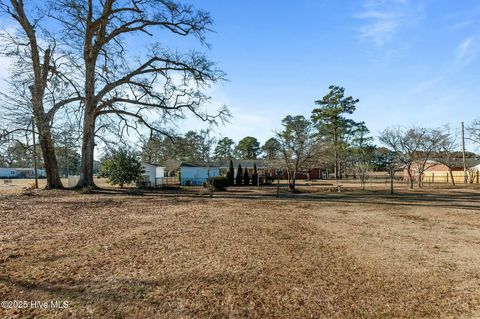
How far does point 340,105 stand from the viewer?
50.1 m

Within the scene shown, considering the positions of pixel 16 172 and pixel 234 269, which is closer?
pixel 234 269

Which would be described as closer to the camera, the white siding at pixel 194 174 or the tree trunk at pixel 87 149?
the tree trunk at pixel 87 149

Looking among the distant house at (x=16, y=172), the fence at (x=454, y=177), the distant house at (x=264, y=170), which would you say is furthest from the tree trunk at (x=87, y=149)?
the distant house at (x=16, y=172)

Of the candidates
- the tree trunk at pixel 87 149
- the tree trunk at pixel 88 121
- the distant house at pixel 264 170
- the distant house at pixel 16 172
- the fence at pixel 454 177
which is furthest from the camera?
the distant house at pixel 16 172

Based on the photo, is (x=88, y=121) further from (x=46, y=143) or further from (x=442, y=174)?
(x=442, y=174)

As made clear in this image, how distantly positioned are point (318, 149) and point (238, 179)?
13.0 meters

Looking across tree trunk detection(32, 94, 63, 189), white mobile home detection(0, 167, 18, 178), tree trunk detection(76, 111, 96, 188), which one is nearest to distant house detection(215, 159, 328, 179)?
tree trunk detection(76, 111, 96, 188)

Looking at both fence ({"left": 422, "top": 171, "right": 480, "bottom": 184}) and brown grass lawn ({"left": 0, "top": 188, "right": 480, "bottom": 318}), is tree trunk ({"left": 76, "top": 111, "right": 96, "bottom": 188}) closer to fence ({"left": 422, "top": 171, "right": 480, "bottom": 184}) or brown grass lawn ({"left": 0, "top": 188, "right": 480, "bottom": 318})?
brown grass lawn ({"left": 0, "top": 188, "right": 480, "bottom": 318})

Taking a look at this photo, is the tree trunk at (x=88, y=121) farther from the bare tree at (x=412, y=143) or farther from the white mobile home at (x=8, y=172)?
the white mobile home at (x=8, y=172)

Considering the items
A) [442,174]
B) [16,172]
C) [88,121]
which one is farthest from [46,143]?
[16,172]

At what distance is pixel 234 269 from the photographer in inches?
183

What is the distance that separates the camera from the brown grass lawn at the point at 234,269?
348cm

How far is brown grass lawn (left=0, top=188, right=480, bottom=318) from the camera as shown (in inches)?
137

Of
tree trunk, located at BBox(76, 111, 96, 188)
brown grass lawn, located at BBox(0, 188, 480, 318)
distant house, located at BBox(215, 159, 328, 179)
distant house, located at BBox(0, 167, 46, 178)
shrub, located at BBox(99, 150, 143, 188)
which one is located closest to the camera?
brown grass lawn, located at BBox(0, 188, 480, 318)
